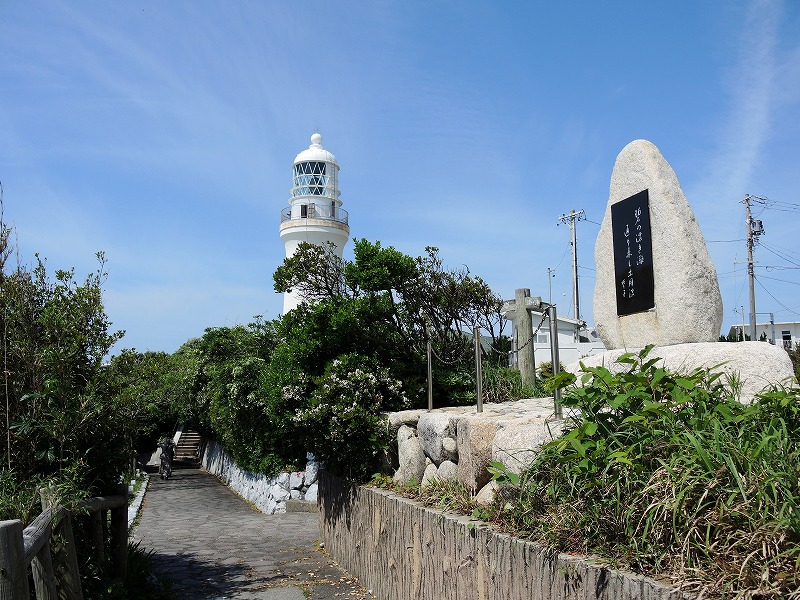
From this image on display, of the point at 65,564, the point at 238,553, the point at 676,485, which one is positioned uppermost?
the point at 676,485

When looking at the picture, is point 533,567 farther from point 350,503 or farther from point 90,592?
point 350,503

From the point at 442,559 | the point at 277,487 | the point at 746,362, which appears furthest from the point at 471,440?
the point at 277,487

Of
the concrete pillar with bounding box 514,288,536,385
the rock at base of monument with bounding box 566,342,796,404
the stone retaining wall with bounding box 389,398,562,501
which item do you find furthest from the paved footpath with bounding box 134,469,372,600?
the rock at base of monument with bounding box 566,342,796,404

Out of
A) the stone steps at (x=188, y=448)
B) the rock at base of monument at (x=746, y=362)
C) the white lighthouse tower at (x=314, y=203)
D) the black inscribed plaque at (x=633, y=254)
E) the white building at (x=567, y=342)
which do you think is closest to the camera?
the rock at base of monument at (x=746, y=362)

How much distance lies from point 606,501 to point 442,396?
221 inches

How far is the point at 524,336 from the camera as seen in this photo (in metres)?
10.3

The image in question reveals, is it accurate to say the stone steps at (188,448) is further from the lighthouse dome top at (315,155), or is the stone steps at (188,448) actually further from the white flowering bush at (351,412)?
the white flowering bush at (351,412)

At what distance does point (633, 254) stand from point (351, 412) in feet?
11.9

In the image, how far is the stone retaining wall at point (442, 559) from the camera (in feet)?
11.5

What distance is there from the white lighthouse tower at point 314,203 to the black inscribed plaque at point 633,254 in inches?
787

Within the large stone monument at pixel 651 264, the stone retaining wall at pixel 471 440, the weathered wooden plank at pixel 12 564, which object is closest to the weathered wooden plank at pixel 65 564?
the weathered wooden plank at pixel 12 564

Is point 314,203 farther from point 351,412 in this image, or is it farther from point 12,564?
point 12,564

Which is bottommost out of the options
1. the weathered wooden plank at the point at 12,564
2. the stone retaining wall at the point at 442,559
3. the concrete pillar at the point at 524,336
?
the stone retaining wall at the point at 442,559

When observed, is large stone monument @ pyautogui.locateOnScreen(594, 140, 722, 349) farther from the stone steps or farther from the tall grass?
the stone steps
